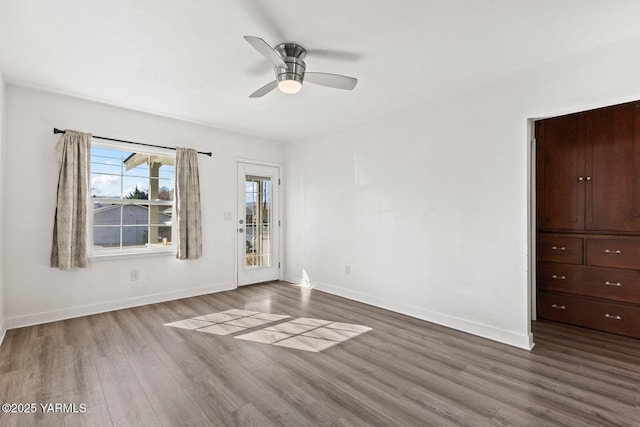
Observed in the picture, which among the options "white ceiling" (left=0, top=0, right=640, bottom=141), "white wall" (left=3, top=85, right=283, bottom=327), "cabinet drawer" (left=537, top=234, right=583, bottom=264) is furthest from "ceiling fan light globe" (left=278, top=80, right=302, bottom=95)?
"cabinet drawer" (left=537, top=234, right=583, bottom=264)

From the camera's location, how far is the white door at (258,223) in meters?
5.05

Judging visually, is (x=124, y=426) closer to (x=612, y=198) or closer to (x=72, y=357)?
(x=72, y=357)

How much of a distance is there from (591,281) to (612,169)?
3.86ft

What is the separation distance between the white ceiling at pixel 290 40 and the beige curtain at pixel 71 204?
0.61 meters

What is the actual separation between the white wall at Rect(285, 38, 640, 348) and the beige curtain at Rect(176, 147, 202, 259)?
1933 millimetres

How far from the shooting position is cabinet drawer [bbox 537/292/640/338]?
2943 millimetres

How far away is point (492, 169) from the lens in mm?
3002

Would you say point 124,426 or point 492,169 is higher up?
point 492,169

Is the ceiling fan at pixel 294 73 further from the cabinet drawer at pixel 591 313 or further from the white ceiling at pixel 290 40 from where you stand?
the cabinet drawer at pixel 591 313

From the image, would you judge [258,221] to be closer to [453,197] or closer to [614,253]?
[453,197]

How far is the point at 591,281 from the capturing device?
317 centimetres

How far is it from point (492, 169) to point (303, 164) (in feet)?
10.0

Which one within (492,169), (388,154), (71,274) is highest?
(388,154)

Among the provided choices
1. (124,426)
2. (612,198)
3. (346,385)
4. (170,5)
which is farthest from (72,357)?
(612,198)
